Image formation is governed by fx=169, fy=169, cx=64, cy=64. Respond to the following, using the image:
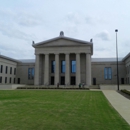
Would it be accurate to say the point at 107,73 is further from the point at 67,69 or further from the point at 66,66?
the point at 66,66

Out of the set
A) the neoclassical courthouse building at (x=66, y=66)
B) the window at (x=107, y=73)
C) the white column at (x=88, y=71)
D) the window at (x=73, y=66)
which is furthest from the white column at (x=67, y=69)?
the window at (x=107, y=73)

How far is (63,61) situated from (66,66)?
4878mm

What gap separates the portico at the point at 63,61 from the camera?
5322 cm

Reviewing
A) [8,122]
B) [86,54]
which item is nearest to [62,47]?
[86,54]

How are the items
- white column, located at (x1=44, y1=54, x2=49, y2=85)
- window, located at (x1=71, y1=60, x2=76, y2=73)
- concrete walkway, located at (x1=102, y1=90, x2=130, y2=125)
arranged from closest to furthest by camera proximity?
concrete walkway, located at (x1=102, y1=90, x2=130, y2=125)
white column, located at (x1=44, y1=54, x2=49, y2=85)
window, located at (x1=71, y1=60, x2=76, y2=73)

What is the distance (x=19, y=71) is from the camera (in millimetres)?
66438

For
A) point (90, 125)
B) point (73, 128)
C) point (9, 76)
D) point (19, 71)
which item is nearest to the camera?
point (73, 128)

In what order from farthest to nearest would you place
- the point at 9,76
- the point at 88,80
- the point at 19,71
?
1. the point at 19,71
2. the point at 9,76
3. the point at 88,80

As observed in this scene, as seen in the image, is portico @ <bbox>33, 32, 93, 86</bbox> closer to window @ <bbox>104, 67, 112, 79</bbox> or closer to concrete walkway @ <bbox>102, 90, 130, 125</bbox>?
window @ <bbox>104, 67, 112, 79</bbox>

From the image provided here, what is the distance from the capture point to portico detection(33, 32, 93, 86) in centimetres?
5322

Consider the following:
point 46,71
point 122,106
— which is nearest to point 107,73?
point 46,71

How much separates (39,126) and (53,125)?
60 cm

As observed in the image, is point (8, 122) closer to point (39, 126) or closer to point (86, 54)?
point (39, 126)

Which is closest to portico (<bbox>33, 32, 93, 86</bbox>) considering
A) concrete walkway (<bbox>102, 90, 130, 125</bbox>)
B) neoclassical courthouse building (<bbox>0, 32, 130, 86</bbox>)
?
neoclassical courthouse building (<bbox>0, 32, 130, 86</bbox>)
